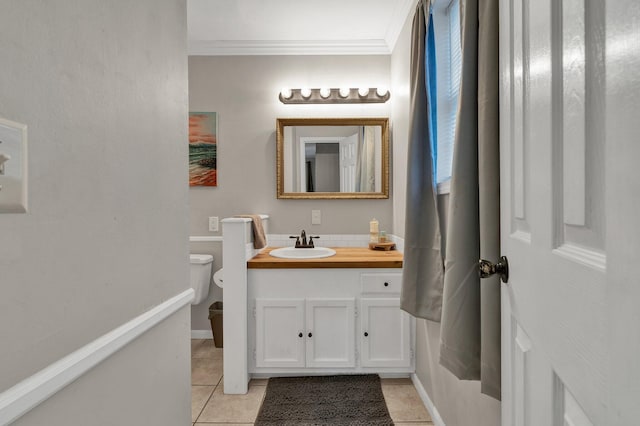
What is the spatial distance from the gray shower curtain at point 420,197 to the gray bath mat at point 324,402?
67cm

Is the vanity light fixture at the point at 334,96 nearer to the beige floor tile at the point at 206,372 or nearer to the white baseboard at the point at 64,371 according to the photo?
the beige floor tile at the point at 206,372

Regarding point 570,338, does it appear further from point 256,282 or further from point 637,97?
point 256,282

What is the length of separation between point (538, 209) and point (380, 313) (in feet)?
5.86

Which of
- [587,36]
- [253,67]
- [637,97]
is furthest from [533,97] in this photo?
[253,67]

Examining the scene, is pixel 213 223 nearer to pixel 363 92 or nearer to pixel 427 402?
pixel 363 92

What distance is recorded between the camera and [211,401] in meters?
2.12

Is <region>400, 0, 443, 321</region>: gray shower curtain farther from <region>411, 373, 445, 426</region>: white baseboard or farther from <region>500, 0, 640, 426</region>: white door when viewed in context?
<region>500, 0, 640, 426</region>: white door

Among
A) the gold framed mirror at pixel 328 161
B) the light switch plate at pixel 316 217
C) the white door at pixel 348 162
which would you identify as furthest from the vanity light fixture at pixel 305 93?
the light switch plate at pixel 316 217

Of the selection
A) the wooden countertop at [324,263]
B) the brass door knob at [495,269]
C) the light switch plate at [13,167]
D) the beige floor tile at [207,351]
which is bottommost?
the beige floor tile at [207,351]

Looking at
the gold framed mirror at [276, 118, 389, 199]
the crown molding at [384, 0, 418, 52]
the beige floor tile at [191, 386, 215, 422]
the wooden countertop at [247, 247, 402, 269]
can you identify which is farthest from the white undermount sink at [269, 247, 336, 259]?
the crown molding at [384, 0, 418, 52]

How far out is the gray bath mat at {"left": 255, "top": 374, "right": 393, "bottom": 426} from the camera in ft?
6.23

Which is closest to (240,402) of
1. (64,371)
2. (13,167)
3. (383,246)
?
(383,246)

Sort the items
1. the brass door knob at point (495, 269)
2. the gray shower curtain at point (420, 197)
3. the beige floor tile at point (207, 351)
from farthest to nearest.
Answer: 1. the beige floor tile at point (207, 351)
2. the gray shower curtain at point (420, 197)
3. the brass door knob at point (495, 269)

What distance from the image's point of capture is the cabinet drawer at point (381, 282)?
91.0 inches
